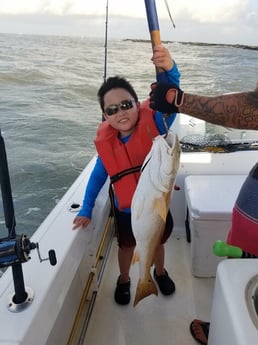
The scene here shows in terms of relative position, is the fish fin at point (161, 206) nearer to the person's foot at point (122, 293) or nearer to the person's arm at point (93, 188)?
the person's arm at point (93, 188)

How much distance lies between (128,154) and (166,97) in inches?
27.8

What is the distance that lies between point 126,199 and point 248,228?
657 mm

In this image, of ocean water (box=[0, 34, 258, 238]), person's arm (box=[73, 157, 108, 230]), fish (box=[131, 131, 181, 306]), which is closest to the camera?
fish (box=[131, 131, 181, 306])

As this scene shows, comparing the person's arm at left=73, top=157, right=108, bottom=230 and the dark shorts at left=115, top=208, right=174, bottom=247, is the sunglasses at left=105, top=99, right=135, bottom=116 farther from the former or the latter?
the dark shorts at left=115, top=208, right=174, bottom=247

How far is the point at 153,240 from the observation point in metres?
1.49

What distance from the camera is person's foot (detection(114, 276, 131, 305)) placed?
2145 mm

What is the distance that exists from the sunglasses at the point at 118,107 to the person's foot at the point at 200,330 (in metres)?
1.23

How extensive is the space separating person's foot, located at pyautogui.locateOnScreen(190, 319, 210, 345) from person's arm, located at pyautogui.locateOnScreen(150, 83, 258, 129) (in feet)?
3.97

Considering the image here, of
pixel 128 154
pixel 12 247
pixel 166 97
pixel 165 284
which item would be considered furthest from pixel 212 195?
pixel 12 247

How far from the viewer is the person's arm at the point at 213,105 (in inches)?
44.6

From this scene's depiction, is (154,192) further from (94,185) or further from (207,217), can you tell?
(207,217)

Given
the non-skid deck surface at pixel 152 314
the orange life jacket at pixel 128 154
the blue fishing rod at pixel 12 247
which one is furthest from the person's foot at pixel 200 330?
the blue fishing rod at pixel 12 247

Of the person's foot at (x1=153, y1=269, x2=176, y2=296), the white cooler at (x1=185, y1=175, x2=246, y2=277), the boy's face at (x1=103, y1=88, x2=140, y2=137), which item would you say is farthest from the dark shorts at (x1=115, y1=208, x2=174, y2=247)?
the boy's face at (x1=103, y1=88, x2=140, y2=137)

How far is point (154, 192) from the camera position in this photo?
130 centimetres
